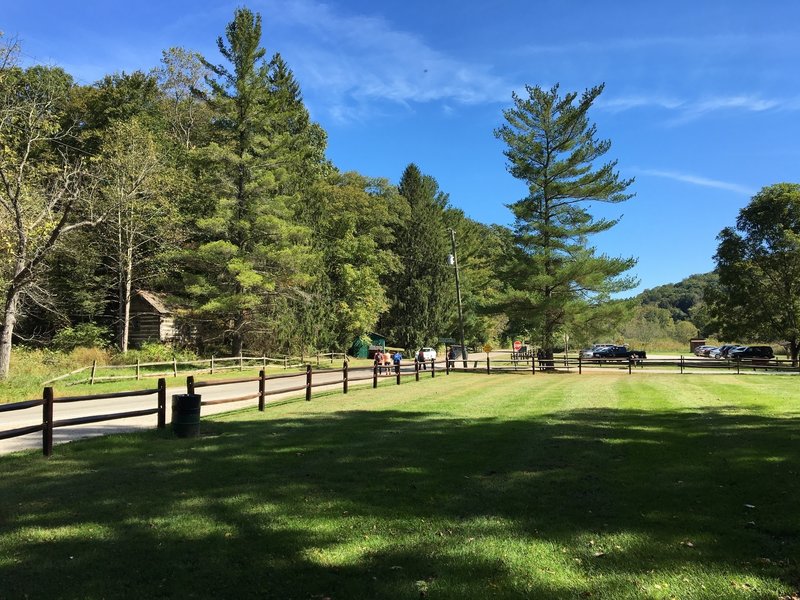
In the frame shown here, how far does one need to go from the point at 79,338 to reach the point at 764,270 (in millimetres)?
47740

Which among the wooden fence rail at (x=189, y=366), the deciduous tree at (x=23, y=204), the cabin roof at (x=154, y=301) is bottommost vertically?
the wooden fence rail at (x=189, y=366)

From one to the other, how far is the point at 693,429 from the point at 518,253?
88.4 ft

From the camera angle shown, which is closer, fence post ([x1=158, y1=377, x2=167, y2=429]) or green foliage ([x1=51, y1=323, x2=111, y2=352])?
fence post ([x1=158, y1=377, x2=167, y2=429])

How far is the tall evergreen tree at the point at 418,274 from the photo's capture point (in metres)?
61.8

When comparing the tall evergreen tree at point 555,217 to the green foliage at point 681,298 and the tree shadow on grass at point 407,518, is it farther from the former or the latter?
the green foliage at point 681,298

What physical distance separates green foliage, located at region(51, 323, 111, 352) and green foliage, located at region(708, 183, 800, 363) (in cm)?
4493

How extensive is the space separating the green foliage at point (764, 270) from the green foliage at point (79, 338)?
4493 cm

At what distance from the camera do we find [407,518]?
17.4 ft

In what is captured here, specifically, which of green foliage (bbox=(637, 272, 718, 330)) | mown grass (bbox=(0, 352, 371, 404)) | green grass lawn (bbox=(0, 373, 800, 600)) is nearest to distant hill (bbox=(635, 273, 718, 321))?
green foliage (bbox=(637, 272, 718, 330))

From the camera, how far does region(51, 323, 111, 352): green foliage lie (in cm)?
3181

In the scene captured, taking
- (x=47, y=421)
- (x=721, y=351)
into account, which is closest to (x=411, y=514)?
(x=47, y=421)

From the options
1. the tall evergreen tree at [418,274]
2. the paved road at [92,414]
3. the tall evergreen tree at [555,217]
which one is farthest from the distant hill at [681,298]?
the paved road at [92,414]

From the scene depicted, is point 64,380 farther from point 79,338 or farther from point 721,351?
point 721,351

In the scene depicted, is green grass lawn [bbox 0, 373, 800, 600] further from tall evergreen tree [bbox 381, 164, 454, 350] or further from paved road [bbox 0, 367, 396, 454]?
tall evergreen tree [bbox 381, 164, 454, 350]
